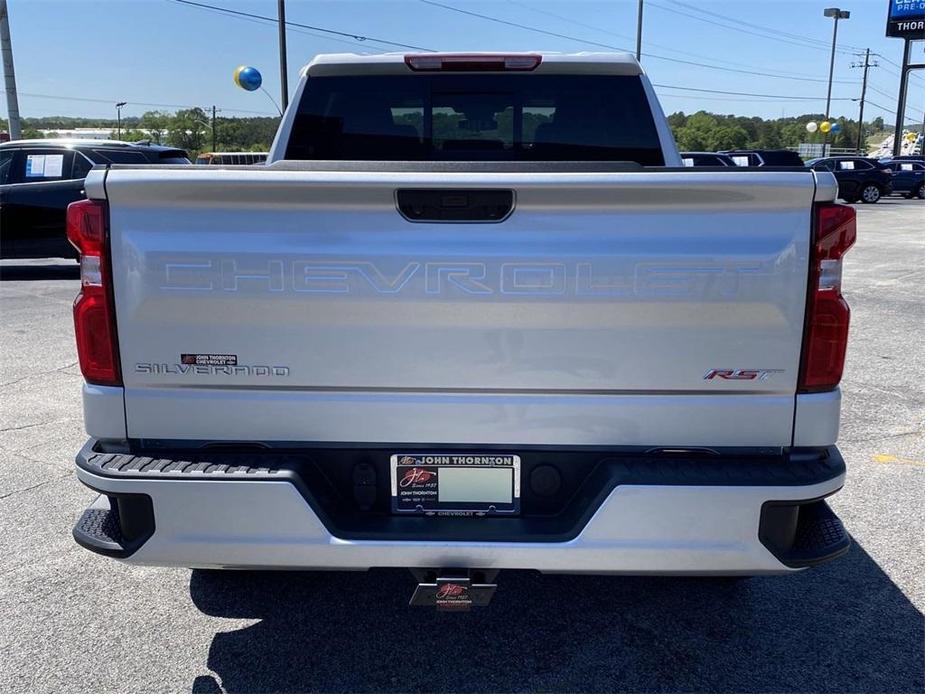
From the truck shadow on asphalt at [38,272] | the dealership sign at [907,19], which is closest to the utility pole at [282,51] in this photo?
the truck shadow on asphalt at [38,272]

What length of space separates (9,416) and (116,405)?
4007 mm

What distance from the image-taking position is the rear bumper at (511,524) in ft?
7.82

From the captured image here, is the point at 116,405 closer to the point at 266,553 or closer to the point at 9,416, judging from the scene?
the point at 266,553

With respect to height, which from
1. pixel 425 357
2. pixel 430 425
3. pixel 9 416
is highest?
pixel 425 357

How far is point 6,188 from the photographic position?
38.8 ft

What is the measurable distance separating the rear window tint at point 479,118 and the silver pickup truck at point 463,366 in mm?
1518

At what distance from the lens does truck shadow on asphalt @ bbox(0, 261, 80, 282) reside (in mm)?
12453

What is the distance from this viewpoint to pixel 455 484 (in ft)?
8.29

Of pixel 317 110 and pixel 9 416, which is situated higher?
pixel 317 110

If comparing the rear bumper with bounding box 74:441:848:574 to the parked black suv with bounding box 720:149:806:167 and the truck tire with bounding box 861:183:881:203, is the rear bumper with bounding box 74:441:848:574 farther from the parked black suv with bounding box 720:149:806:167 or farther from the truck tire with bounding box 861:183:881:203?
the truck tire with bounding box 861:183:881:203

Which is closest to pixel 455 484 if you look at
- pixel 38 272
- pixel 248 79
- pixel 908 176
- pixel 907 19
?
pixel 38 272

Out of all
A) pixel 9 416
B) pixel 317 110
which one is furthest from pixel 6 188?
pixel 317 110

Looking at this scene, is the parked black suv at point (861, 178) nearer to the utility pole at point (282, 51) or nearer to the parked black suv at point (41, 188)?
the utility pole at point (282, 51)

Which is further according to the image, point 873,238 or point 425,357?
point 873,238
